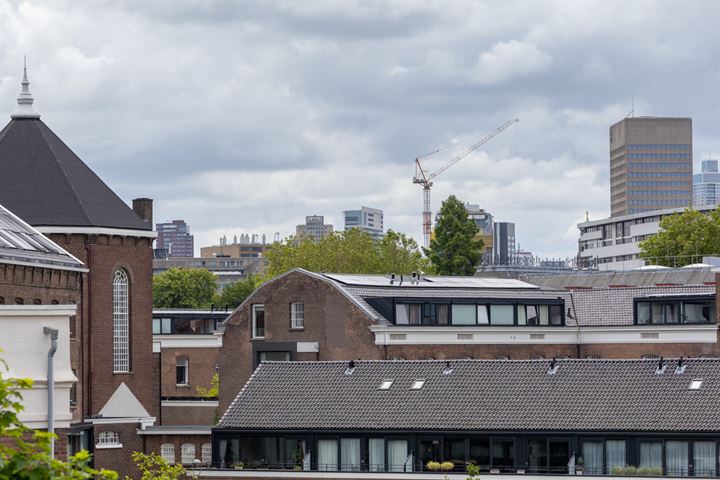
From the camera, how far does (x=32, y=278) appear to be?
68.6 m

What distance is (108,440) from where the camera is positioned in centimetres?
8794

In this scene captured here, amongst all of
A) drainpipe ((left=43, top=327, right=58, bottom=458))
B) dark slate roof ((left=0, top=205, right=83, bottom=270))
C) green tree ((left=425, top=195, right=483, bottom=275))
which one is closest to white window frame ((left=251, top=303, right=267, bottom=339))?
dark slate roof ((left=0, top=205, right=83, bottom=270))

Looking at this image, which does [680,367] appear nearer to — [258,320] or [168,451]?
[168,451]

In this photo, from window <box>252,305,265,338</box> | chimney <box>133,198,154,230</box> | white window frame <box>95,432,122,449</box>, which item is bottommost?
white window frame <box>95,432,122,449</box>

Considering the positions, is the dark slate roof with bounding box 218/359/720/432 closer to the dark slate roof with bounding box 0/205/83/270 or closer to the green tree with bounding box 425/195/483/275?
the dark slate roof with bounding box 0/205/83/270

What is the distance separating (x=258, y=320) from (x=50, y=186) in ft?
49.9

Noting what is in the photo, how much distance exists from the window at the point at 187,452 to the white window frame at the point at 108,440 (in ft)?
10.6

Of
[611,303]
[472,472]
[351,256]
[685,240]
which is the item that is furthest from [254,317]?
[685,240]

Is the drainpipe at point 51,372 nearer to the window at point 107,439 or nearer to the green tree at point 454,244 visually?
the window at point 107,439

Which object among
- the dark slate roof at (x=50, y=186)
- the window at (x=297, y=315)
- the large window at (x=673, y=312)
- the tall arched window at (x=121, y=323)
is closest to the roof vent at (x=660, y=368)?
the large window at (x=673, y=312)

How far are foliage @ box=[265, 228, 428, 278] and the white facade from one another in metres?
121

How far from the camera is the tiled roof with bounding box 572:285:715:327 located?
101m

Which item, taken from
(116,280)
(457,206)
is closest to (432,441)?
(116,280)

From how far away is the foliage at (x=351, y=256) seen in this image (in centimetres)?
16400
